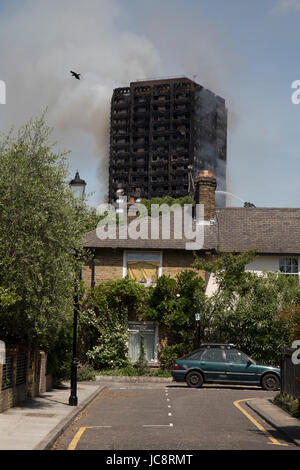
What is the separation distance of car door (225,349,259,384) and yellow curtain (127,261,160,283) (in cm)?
925

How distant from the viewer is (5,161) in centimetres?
1709

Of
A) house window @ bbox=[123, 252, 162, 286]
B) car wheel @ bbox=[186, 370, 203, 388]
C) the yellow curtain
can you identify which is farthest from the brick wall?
car wheel @ bbox=[186, 370, 203, 388]

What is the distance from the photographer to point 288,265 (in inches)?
1395

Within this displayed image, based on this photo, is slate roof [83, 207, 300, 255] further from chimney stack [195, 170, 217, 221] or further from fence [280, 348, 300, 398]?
fence [280, 348, 300, 398]

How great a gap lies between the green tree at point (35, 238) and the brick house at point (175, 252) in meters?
16.1

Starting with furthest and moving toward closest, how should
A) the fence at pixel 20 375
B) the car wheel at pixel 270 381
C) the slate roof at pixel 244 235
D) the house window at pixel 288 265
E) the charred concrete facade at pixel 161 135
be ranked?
the charred concrete facade at pixel 161 135, the house window at pixel 288 265, the slate roof at pixel 244 235, the car wheel at pixel 270 381, the fence at pixel 20 375

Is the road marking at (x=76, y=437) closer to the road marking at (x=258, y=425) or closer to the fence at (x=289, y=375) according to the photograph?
the road marking at (x=258, y=425)


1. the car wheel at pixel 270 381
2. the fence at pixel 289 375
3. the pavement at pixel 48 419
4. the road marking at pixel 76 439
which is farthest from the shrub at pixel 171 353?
the road marking at pixel 76 439

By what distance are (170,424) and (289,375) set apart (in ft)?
15.6

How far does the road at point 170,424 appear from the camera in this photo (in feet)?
40.0

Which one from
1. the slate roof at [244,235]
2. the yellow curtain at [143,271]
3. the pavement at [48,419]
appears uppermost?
the slate roof at [244,235]

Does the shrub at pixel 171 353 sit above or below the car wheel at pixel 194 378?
above

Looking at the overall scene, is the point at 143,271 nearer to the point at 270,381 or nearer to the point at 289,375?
the point at 270,381

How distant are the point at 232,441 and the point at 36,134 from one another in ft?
33.1
